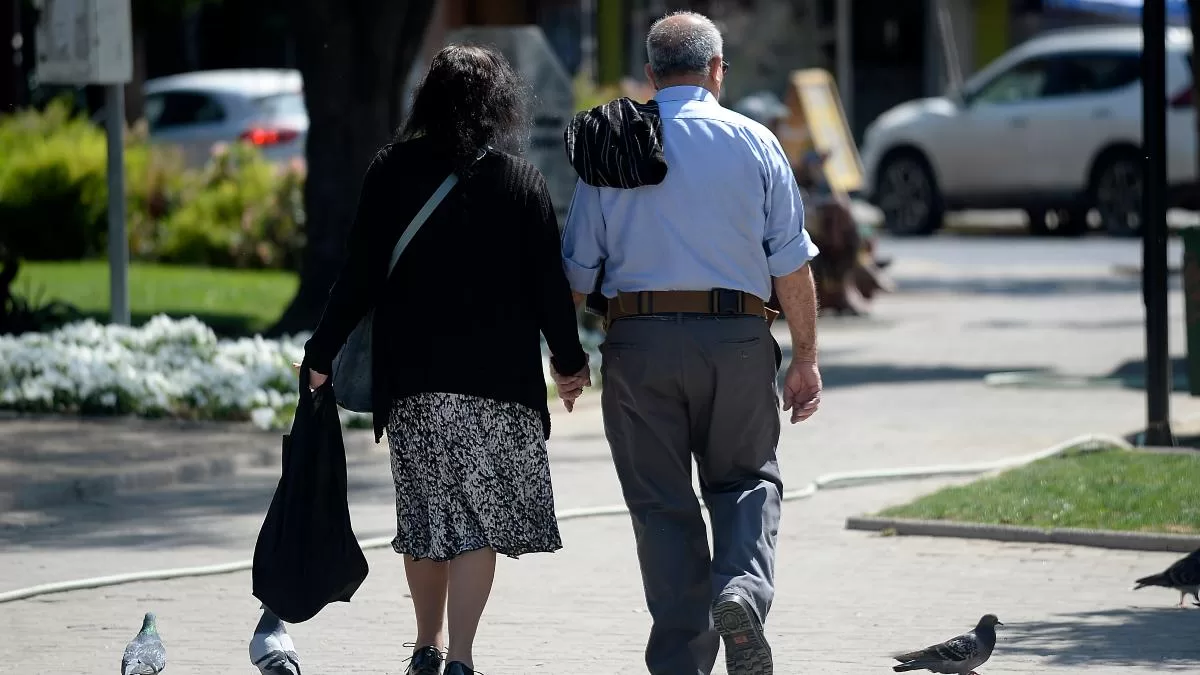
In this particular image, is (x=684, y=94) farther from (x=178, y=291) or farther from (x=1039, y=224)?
(x=1039, y=224)

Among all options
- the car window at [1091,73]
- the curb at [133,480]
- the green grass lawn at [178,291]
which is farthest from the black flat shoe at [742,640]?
the car window at [1091,73]

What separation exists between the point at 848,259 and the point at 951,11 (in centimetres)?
1724

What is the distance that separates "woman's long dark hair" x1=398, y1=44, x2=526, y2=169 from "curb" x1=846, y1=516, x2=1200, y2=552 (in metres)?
3.43

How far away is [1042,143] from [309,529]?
64.5 ft

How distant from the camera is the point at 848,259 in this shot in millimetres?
17219

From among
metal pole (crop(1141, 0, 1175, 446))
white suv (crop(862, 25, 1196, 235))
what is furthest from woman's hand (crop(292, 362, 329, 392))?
white suv (crop(862, 25, 1196, 235))

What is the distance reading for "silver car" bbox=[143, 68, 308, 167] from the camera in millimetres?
23844

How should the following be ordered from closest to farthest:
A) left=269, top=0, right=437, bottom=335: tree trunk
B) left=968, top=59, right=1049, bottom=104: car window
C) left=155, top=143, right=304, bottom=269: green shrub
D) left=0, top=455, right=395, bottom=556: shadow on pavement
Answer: left=0, top=455, right=395, bottom=556: shadow on pavement < left=269, top=0, right=437, bottom=335: tree trunk < left=155, top=143, right=304, bottom=269: green shrub < left=968, top=59, right=1049, bottom=104: car window

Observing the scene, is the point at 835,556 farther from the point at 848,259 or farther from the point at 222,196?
the point at 222,196

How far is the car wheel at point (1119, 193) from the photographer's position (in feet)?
77.2

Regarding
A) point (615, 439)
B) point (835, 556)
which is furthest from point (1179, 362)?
point (615, 439)

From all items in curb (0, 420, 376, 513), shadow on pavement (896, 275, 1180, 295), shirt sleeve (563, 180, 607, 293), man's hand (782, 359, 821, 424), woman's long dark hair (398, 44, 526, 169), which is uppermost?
woman's long dark hair (398, 44, 526, 169)

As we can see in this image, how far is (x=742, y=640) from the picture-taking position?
541cm

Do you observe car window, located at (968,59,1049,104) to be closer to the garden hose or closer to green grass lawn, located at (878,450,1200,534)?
the garden hose
